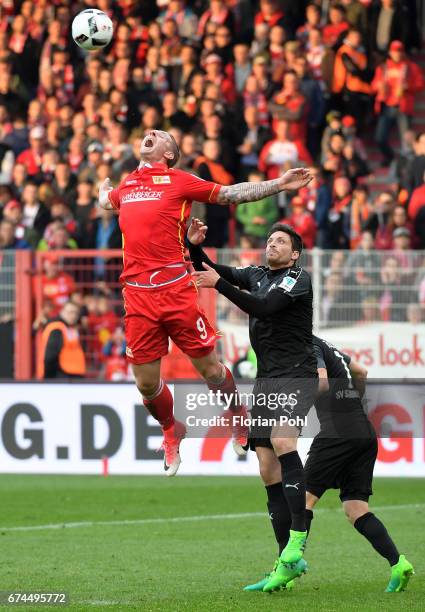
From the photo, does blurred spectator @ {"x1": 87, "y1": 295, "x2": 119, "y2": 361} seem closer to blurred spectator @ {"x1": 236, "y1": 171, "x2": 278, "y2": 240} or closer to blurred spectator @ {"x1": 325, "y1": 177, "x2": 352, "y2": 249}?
blurred spectator @ {"x1": 236, "y1": 171, "x2": 278, "y2": 240}

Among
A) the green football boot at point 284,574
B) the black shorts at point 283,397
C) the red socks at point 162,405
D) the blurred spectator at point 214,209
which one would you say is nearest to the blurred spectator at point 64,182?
the blurred spectator at point 214,209

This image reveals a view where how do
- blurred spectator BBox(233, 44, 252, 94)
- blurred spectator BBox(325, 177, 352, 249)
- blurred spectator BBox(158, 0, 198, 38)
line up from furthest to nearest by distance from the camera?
1. blurred spectator BBox(158, 0, 198, 38)
2. blurred spectator BBox(233, 44, 252, 94)
3. blurred spectator BBox(325, 177, 352, 249)

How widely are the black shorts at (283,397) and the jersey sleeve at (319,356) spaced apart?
0.25 metres

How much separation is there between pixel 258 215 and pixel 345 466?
9.00 meters

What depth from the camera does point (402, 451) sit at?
15.0m

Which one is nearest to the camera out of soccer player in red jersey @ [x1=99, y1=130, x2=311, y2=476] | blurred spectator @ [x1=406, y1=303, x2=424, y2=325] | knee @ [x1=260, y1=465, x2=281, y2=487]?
soccer player in red jersey @ [x1=99, y1=130, x2=311, y2=476]

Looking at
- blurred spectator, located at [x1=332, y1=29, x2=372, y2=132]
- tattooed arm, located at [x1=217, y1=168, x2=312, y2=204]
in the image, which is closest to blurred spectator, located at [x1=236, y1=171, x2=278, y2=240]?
blurred spectator, located at [x1=332, y1=29, x2=372, y2=132]

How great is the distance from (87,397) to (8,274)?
2628mm

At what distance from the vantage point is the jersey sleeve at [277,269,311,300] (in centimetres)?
882

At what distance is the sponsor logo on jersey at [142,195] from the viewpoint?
9.05 m

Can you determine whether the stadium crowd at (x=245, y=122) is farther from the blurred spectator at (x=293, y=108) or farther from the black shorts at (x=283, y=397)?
the black shorts at (x=283, y=397)

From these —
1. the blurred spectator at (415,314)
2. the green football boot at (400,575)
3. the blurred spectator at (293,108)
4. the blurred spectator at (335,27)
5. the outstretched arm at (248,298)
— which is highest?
the blurred spectator at (335,27)

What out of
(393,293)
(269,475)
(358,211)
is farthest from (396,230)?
(269,475)

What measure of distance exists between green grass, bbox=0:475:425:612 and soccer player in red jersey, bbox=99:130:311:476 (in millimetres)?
1471
